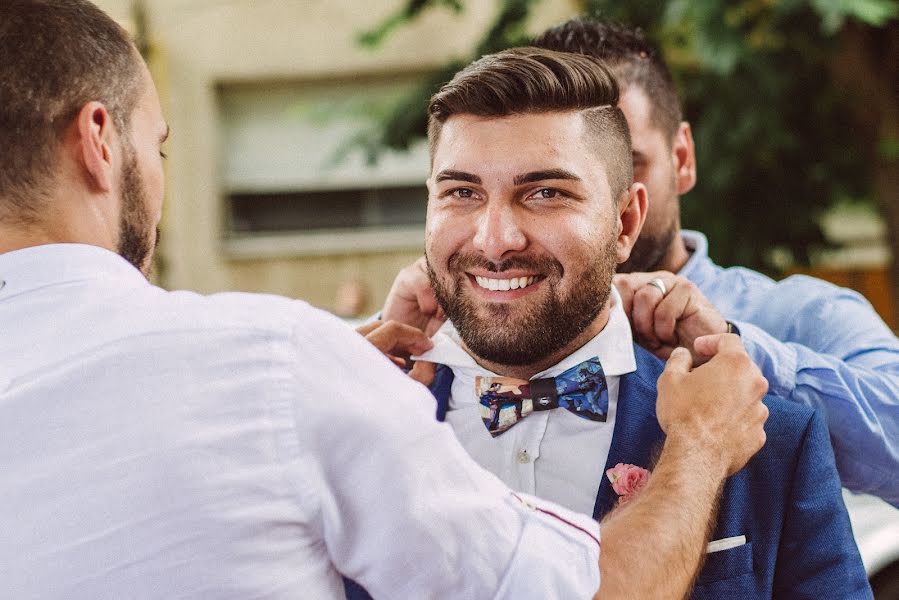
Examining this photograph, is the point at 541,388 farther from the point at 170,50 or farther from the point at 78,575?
the point at 170,50

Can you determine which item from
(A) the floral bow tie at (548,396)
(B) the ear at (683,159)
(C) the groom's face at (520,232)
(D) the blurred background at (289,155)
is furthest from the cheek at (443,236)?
(D) the blurred background at (289,155)

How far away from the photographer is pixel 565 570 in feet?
4.33

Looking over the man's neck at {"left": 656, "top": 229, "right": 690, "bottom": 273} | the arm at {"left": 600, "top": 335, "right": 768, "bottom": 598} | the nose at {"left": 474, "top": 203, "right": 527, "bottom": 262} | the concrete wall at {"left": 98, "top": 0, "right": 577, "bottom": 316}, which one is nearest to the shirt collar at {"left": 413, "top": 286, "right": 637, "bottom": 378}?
the arm at {"left": 600, "top": 335, "right": 768, "bottom": 598}

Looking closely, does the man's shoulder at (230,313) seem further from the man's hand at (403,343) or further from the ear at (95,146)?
the man's hand at (403,343)

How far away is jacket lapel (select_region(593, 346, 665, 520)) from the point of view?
1.77m

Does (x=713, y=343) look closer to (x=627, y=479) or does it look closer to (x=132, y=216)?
(x=627, y=479)

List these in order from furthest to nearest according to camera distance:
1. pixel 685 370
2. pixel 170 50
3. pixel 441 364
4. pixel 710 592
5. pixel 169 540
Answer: pixel 170 50 → pixel 441 364 → pixel 685 370 → pixel 710 592 → pixel 169 540

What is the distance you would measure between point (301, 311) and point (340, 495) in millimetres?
228

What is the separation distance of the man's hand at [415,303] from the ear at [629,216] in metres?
0.41

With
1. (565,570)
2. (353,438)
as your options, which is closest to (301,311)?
(353,438)

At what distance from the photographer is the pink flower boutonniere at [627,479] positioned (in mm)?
1726

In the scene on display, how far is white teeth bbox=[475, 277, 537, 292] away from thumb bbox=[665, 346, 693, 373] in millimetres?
273

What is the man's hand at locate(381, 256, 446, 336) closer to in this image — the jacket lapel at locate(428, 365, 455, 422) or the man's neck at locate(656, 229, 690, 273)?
the jacket lapel at locate(428, 365, 455, 422)

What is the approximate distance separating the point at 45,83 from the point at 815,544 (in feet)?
4.46
